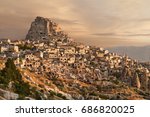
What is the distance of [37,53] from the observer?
77.4m

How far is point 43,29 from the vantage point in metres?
122

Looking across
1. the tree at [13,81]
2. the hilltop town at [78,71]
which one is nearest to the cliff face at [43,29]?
the hilltop town at [78,71]

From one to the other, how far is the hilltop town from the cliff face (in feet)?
53.8

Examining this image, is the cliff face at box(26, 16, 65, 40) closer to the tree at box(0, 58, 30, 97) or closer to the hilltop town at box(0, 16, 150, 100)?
the hilltop town at box(0, 16, 150, 100)

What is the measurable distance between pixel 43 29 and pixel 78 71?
161 ft

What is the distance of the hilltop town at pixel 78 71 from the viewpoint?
5391 centimetres

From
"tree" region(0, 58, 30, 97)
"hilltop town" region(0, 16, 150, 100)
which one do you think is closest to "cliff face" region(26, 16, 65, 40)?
"hilltop town" region(0, 16, 150, 100)

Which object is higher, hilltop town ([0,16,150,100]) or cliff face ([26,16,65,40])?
cliff face ([26,16,65,40])

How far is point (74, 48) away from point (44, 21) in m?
26.1

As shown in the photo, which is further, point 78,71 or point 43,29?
point 43,29

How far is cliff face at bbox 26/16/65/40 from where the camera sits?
121938mm

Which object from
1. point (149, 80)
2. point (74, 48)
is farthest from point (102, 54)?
point (149, 80)

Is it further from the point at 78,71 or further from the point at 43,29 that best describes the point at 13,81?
the point at 43,29

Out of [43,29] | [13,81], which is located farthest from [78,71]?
[43,29]
